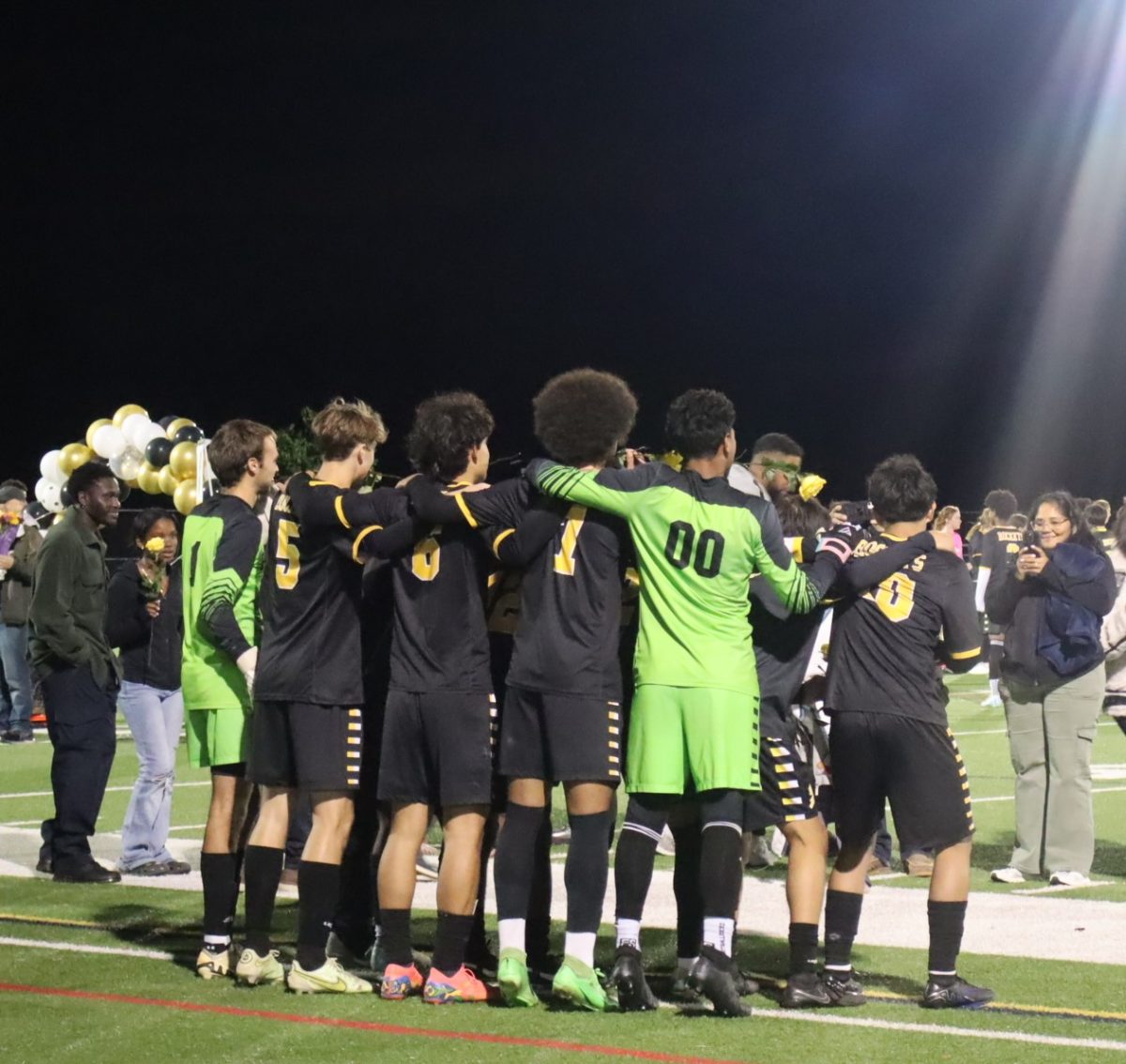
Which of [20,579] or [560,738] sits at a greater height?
[20,579]

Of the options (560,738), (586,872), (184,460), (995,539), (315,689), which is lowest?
(586,872)

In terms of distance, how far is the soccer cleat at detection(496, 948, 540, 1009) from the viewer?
5367mm

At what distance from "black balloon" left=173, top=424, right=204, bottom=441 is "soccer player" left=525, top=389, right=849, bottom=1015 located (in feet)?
54.8

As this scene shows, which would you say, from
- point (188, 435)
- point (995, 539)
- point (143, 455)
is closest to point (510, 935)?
point (995, 539)

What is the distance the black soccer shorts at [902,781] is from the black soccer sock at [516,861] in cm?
108

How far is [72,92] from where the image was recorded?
28.2 m

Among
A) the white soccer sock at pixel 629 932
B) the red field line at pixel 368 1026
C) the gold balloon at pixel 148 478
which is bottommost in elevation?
the red field line at pixel 368 1026

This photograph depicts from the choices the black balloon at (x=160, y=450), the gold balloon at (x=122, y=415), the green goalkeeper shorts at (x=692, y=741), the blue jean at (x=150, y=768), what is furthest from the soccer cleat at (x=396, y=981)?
the gold balloon at (x=122, y=415)

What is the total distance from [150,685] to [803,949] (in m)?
4.68

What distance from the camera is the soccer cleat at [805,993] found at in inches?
221

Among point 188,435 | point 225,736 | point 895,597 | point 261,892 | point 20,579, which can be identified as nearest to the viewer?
point 895,597

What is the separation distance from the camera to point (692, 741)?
5.45 m

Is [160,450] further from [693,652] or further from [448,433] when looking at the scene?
[693,652]

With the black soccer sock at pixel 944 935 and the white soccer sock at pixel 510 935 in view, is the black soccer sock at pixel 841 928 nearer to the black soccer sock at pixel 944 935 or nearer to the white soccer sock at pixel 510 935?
the black soccer sock at pixel 944 935
